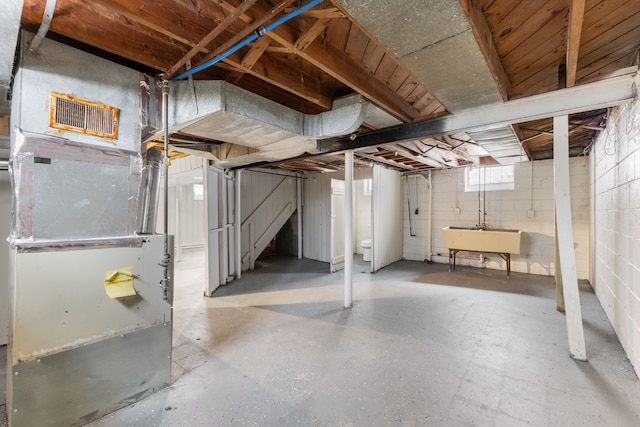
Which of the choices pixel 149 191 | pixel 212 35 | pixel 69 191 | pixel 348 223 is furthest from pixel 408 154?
pixel 69 191

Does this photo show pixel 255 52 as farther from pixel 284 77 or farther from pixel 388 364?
pixel 388 364

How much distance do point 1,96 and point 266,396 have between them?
8.59ft

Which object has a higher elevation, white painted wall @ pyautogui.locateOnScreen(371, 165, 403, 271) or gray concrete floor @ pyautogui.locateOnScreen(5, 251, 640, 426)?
white painted wall @ pyautogui.locateOnScreen(371, 165, 403, 271)

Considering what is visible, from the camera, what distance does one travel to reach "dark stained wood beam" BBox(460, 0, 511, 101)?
1.28m

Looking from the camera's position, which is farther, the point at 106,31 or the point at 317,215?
the point at 317,215

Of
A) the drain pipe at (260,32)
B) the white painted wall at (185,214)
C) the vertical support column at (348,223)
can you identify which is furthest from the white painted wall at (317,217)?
the drain pipe at (260,32)

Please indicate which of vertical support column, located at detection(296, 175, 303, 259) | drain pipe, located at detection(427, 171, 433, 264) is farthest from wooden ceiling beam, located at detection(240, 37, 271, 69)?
drain pipe, located at detection(427, 171, 433, 264)

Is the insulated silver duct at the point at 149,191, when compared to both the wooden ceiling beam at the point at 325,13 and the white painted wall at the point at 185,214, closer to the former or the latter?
the wooden ceiling beam at the point at 325,13

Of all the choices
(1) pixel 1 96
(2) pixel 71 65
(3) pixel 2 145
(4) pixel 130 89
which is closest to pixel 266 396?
(4) pixel 130 89

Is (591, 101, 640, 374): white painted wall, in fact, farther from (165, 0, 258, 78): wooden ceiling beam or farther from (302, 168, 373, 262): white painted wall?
(302, 168, 373, 262): white painted wall

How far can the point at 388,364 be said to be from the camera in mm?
2184

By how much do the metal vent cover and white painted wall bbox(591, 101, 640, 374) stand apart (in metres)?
3.57

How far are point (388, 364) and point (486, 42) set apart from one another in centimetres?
231

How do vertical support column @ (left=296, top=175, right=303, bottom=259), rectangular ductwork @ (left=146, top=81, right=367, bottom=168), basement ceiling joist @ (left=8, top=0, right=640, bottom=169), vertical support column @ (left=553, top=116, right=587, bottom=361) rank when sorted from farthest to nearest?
vertical support column @ (left=296, top=175, right=303, bottom=259)
vertical support column @ (left=553, top=116, right=587, bottom=361)
rectangular ductwork @ (left=146, top=81, right=367, bottom=168)
basement ceiling joist @ (left=8, top=0, right=640, bottom=169)
